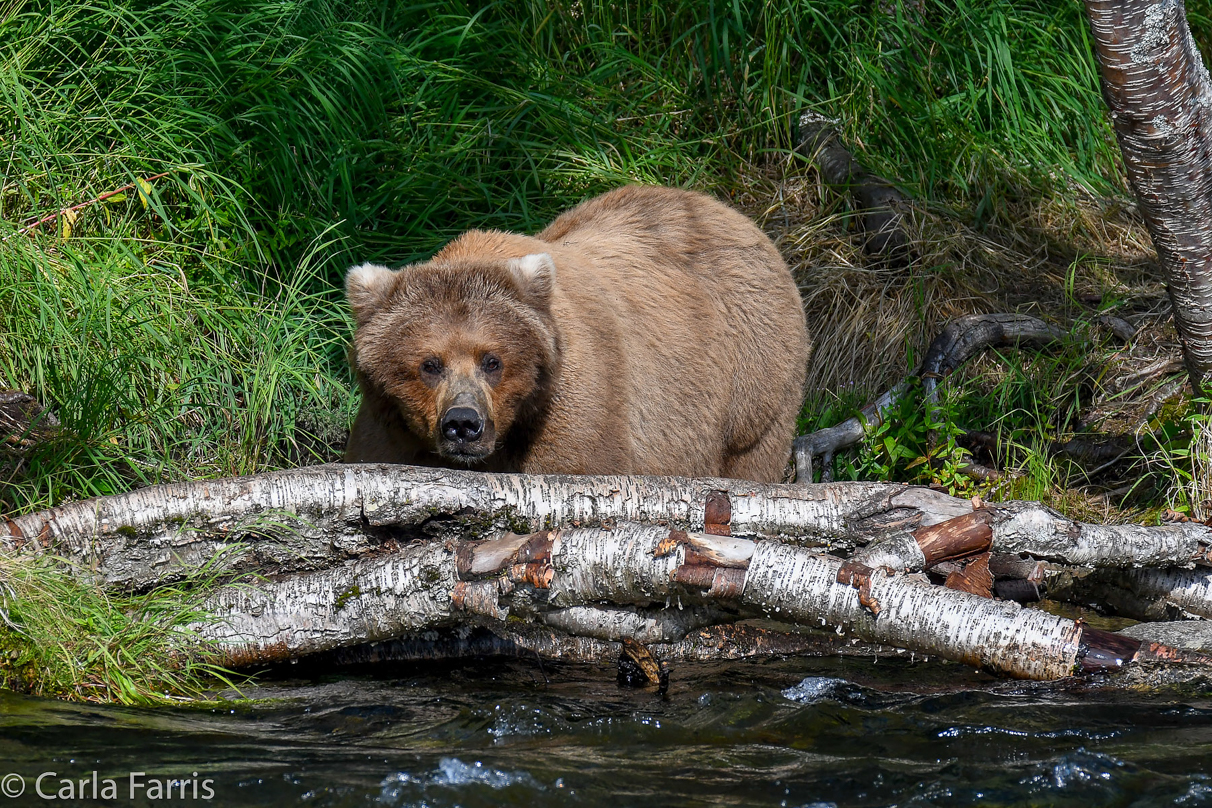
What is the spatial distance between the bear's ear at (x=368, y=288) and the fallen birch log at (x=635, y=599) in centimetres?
130

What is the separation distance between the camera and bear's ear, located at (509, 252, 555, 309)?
4.91 metres

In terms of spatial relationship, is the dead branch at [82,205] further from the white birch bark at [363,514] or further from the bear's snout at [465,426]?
the bear's snout at [465,426]

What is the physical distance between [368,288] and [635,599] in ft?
6.30

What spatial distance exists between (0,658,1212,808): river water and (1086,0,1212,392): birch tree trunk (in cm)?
211

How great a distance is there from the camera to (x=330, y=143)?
7113 mm

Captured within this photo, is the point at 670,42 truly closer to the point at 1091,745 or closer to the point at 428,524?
the point at 428,524

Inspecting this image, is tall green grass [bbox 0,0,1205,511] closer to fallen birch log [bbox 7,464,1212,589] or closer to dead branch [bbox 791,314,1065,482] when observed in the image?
dead branch [bbox 791,314,1065,482]

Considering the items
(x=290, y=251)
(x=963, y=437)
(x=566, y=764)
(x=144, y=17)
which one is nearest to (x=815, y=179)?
(x=963, y=437)

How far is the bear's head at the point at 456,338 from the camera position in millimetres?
4762

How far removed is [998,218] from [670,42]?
2.54 meters

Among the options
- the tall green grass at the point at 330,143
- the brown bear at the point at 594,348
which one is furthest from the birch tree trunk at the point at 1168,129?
the tall green grass at the point at 330,143

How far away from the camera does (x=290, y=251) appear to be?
6832 mm

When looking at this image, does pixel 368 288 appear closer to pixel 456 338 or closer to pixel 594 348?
pixel 456 338

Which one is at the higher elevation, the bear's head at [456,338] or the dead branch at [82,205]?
the dead branch at [82,205]
